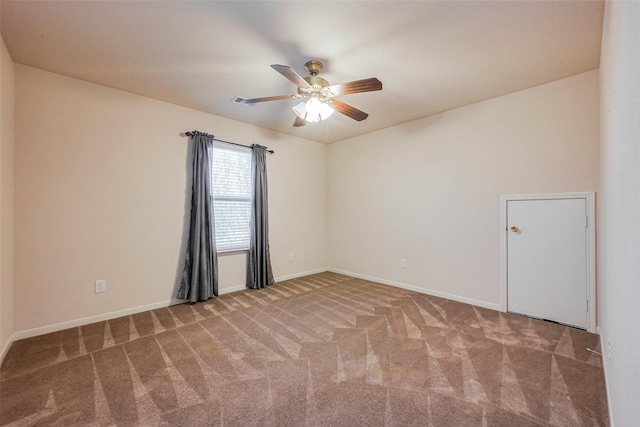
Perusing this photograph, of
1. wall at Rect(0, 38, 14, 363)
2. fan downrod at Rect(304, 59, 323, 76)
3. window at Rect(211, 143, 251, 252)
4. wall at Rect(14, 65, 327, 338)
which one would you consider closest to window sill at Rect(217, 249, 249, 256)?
window at Rect(211, 143, 251, 252)

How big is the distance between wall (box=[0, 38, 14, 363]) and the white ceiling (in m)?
0.25

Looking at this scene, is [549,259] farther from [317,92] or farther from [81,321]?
[81,321]

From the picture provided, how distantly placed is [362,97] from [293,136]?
1.82 metres

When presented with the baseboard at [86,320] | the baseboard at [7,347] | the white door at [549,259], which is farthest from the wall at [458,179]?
the baseboard at [7,347]

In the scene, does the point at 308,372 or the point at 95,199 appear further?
the point at 95,199

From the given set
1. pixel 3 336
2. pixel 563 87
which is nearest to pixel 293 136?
pixel 563 87

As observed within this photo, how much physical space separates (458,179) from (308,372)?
9.50 feet

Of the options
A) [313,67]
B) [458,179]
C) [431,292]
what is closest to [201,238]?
[313,67]

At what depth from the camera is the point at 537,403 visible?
1.59m

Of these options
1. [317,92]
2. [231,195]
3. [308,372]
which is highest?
[317,92]

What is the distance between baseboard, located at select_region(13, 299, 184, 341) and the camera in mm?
2447

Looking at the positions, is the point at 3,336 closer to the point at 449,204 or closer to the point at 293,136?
the point at 293,136

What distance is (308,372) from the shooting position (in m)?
1.91

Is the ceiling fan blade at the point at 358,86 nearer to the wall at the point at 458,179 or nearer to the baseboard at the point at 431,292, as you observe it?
the wall at the point at 458,179
